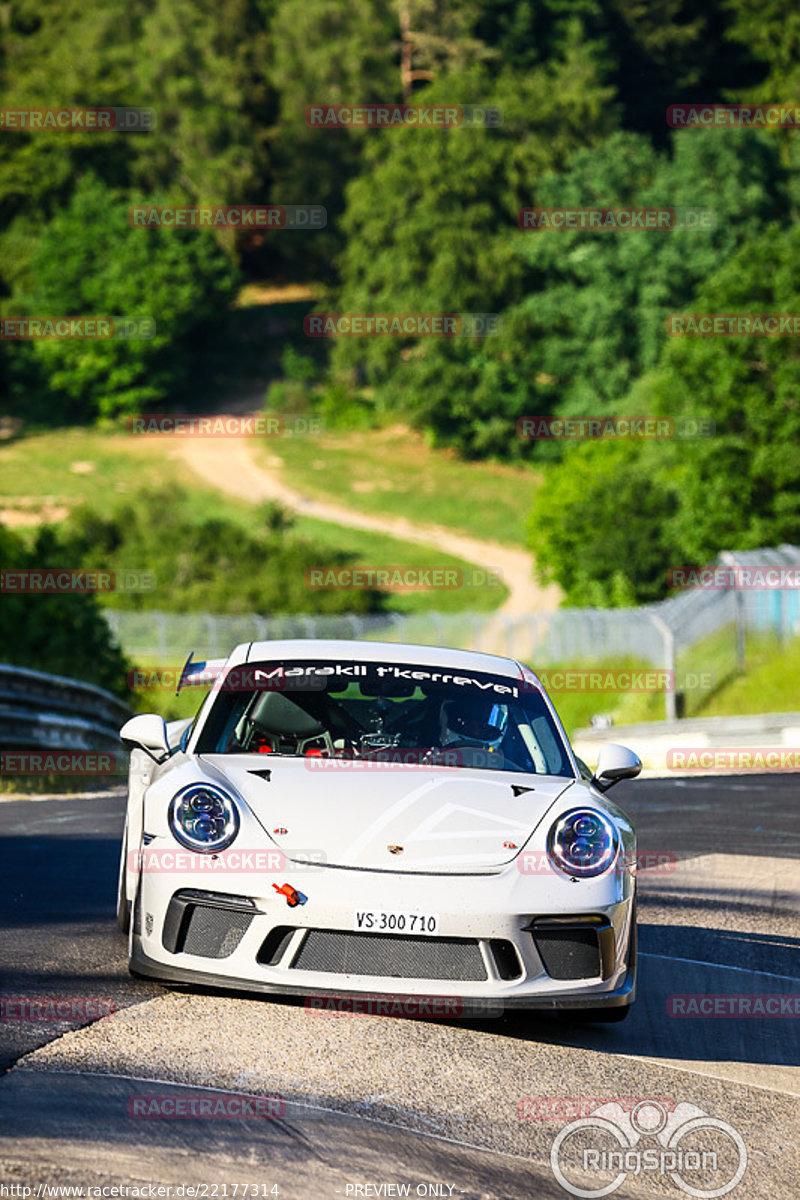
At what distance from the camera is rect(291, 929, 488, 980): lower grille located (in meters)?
6.29

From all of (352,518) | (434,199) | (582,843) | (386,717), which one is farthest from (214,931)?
(434,199)

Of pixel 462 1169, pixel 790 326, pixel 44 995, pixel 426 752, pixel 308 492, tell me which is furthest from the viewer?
pixel 308 492

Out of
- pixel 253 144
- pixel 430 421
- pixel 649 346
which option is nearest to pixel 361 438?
pixel 430 421

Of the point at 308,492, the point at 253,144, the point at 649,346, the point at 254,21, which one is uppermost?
the point at 254,21

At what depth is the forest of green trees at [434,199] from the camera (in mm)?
80375

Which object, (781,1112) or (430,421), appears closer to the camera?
(781,1112)

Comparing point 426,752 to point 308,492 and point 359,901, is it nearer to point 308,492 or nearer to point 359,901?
point 359,901

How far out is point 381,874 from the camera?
251 inches

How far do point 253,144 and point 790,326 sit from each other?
5342 centimetres

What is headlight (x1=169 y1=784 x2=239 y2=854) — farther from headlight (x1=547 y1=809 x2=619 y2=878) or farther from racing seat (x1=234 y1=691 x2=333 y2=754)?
headlight (x1=547 y1=809 x2=619 y2=878)

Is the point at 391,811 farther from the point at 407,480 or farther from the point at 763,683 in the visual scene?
the point at 407,480

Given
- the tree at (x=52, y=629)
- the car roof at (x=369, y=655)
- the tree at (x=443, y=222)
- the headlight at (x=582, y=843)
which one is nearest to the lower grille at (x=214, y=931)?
the headlight at (x=582, y=843)

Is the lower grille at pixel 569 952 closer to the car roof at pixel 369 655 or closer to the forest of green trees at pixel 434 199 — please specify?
the car roof at pixel 369 655

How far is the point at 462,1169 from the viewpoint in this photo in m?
5.14
